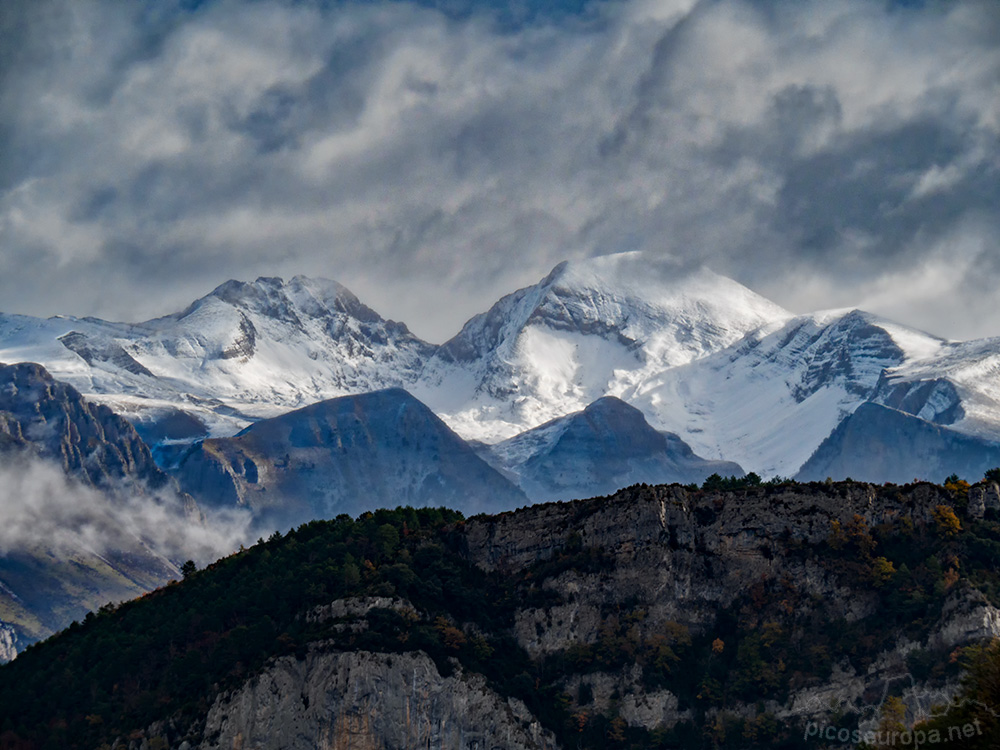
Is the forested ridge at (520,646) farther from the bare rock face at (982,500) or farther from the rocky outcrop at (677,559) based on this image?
the bare rock face at (982,500)

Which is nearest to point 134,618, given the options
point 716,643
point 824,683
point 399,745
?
point 399,745

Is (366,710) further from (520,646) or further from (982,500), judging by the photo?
(982,500)

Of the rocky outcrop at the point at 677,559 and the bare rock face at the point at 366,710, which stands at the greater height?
the rocky outcrop at the point at 677,559

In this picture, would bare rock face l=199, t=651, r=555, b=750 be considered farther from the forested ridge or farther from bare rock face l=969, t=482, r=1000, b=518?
bare rock face l=969, t=482, r=1000, b=518

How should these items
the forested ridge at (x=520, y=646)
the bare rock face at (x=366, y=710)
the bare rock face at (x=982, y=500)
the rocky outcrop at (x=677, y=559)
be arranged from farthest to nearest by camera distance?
1. the bare rock face at (x=982, y=500)
2. the rocky outcrop at (x=677, y=559)
3. the forested ridge at (x=520, y=646)
4. the bare rock face at (x=366, y=710)

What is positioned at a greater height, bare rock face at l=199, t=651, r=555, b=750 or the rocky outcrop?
the rocky outcrop

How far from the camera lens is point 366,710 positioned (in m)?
159

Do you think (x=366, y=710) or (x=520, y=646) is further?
(x=520, y=646)

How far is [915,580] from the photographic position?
6383 inches

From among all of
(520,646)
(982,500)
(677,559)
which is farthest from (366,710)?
(982,500)

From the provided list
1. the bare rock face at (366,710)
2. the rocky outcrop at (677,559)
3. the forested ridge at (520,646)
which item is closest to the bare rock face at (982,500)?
the forested ridge at (520,646)

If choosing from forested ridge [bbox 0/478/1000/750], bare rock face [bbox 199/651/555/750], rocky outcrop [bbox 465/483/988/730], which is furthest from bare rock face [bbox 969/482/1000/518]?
bare rock face [bbox 199/651/555/750]

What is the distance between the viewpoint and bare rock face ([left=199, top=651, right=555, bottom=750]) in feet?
517

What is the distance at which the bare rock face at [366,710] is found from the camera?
517 ft
